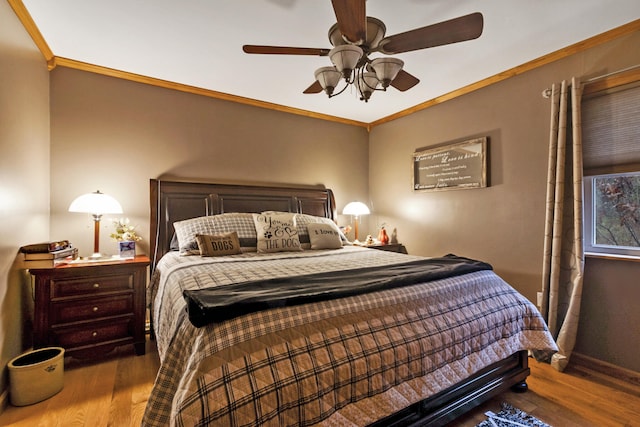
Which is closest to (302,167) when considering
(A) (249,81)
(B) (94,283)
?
(A) (249,81)

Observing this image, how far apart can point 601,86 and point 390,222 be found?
2.42 metres

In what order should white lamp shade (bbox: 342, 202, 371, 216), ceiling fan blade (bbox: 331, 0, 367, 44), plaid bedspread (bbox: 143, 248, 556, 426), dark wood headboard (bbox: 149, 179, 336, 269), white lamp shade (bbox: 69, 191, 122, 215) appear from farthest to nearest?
white lamp shade (bbox: 342, 202, 371, 216) → dark wood headboard (bbox: 149, 179, 336, 269) → white lamp shade (bbox: 69, 191, 122, 215) → ceiling fan blade (bbox: 331, 0, 367, 44) → plaid bedspread (bbox: 143, 248, 556, 426)

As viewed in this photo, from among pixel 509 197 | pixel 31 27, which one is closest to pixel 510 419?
pixel 509 197

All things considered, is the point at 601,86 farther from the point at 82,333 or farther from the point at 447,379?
the point at 82,333

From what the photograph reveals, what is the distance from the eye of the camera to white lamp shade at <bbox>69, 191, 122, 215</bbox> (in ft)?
7.99

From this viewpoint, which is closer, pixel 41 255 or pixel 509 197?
pixel 41 255

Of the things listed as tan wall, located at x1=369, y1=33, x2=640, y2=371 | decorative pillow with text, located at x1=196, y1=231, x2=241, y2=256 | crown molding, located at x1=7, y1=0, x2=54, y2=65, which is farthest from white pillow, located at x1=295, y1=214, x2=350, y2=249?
crown molding, located at x1=7, y1=0, x2=54, y2=65

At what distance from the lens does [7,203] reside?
1843 mm

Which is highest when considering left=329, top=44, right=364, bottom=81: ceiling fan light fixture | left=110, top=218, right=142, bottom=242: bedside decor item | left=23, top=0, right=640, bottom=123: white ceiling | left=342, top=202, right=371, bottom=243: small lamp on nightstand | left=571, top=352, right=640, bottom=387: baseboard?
left=23, top=0, right=640, bottom=123: white ceiling

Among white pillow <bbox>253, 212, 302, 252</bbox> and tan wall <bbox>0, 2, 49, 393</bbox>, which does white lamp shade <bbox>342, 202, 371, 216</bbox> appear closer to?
white pillow <bbox>253, 212, 302, 252</bbox>

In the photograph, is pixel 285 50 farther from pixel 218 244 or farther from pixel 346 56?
pixel 218 244

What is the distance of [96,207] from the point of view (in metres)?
2.47

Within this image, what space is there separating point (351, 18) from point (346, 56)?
7.1 inches

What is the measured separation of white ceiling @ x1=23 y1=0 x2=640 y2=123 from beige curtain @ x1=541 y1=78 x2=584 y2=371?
0.45 m
